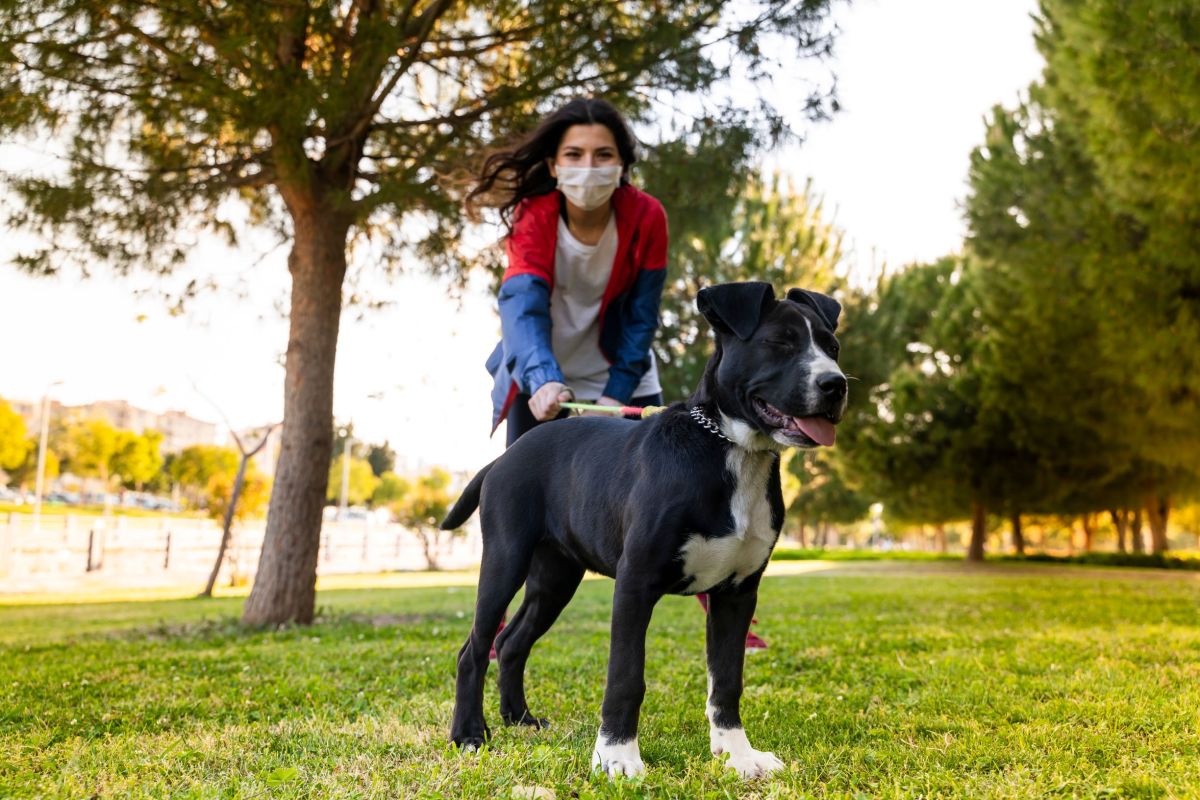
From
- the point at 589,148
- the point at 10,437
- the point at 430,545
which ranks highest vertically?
the point at 589,148

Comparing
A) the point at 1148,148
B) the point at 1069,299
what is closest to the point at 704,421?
the point at 1148,148

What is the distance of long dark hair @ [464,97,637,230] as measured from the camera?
4215 mm

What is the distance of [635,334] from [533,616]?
1.45 meters

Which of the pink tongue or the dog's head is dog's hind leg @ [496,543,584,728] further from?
the pink tongue

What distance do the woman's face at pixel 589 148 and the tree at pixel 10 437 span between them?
52.2m

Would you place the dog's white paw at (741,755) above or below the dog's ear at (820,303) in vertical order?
below

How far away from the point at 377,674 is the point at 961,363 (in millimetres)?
24141

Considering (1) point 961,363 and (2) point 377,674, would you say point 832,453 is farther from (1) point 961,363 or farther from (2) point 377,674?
(2) point 377,674

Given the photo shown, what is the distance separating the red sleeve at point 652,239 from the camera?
4285 mm

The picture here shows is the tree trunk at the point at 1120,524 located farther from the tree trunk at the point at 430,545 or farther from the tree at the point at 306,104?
the tree at the point at 306,104

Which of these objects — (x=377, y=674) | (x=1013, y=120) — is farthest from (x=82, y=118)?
(x=1013, y=120)

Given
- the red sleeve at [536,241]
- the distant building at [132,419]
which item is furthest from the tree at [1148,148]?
the distant building at [132,419]

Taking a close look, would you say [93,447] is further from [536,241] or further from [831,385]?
[831,385]

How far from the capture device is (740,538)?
2.79 meters
